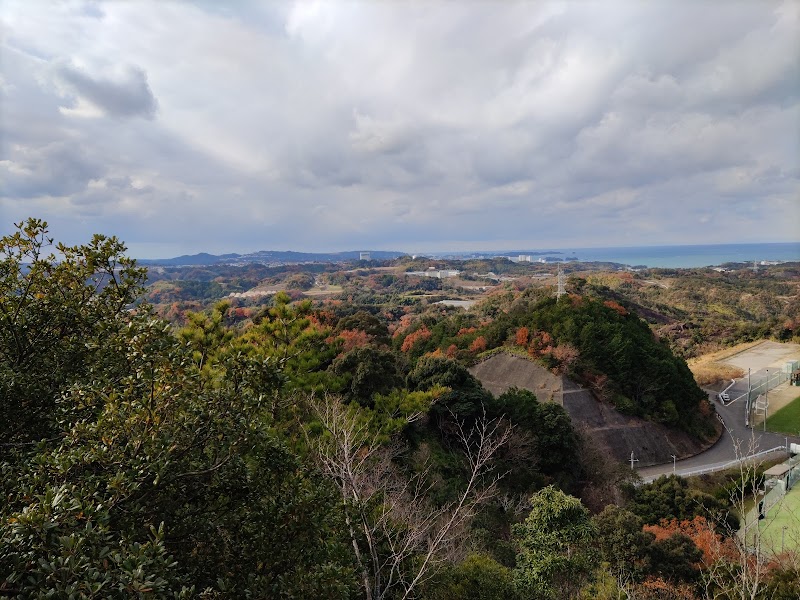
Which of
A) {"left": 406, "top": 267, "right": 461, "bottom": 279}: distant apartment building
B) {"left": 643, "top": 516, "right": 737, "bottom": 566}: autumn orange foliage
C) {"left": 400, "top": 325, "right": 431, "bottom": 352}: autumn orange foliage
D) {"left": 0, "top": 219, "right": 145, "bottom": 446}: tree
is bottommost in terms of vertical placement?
{"left": 643, "top": 516, "right": 737, "bottom": 566}: autumn orange foliage

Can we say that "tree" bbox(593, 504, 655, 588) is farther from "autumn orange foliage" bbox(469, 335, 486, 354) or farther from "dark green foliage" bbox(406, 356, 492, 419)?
"autumn orange foliage" bbox(469, 335, 486, 354)

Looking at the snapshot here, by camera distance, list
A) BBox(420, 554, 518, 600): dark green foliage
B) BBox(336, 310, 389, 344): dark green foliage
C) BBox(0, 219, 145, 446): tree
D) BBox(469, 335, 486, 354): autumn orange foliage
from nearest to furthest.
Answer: BBox(0, 219, 145, 446): tree, BBox(420, 554, 518, 600): dark green foliage, BBox(336, 310, 389, 344): dark green foliage, BBox(469, 335, 486, 354): autumn orange foliage

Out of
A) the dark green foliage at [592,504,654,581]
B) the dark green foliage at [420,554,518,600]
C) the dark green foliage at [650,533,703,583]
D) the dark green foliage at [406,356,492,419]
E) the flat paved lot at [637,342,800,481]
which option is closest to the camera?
the dark green foliage at [420,554,518,600]

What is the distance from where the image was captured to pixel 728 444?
1137 inches

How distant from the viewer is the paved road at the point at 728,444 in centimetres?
2488

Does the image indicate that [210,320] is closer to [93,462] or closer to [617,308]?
[93,462]

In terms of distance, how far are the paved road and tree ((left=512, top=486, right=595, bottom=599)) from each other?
1538 cm

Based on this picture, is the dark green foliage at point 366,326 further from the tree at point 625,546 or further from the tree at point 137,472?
the tree at point 137,472

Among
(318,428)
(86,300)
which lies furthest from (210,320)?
(86,300)

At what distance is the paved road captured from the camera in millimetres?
24875

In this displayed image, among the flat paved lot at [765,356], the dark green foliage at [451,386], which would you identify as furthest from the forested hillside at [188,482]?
the flat paved lot at [765,356]

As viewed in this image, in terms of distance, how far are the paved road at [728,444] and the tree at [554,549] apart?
→ 15.4 metres

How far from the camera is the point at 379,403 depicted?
40.5 ft

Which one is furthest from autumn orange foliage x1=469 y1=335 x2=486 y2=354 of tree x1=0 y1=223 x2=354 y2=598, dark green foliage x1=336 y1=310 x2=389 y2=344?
tree x1=0 y1=223 x2=354 y2=598
